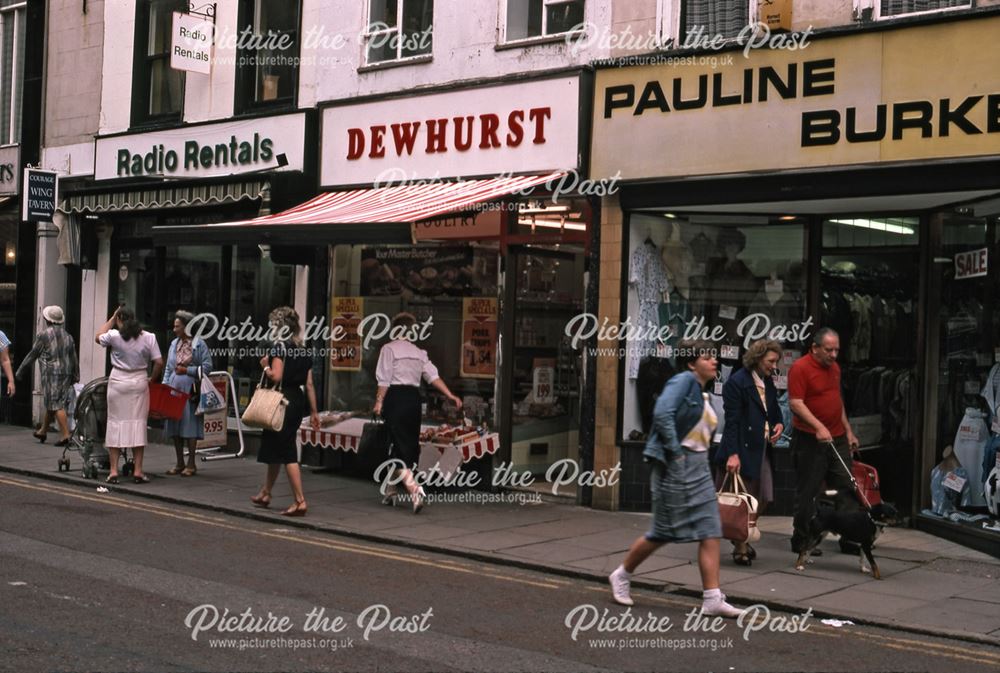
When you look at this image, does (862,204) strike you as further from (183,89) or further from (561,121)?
(183,89)

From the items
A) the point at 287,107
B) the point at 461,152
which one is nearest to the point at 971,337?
the point at 461,152

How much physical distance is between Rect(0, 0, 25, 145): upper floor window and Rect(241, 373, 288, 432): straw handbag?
38.4 ft

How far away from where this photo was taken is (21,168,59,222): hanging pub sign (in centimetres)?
1905

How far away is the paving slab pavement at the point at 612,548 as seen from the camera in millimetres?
8617

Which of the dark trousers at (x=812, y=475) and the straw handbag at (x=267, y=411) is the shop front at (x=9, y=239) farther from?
the dark trousers at (x=812, y=475)

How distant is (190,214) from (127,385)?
4835 mm

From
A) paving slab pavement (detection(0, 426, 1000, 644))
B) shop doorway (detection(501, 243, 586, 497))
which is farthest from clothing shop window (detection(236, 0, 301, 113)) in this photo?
paving slab pavement (detection(0, 426, 1000, 644))

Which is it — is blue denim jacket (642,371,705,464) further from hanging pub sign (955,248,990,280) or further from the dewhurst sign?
the dewhurst sign

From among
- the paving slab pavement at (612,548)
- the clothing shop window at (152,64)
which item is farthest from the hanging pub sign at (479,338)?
the clothing shop window at (152,64)

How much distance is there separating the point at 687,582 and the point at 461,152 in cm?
685

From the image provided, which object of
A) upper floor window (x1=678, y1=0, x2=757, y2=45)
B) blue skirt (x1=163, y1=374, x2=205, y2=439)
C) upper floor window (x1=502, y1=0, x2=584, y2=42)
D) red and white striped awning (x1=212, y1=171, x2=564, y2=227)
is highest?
upper floor window (x1=502, y1=0, x2=584, y2=42)

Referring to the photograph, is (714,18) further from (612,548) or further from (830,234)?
(612,548)

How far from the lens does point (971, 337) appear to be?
11.4 m

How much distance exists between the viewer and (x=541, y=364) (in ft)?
46.3
